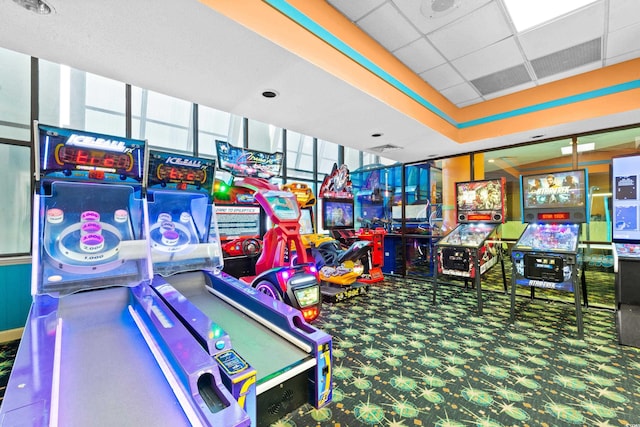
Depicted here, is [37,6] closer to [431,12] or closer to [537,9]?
[431,12]

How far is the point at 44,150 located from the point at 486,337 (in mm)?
4337

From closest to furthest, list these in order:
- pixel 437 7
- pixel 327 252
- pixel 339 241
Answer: pixel 437 7 → pixel 327 252 → pixel 339 241

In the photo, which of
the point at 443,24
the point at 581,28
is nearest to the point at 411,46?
the point at 443,24

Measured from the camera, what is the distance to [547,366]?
2441 millimetres

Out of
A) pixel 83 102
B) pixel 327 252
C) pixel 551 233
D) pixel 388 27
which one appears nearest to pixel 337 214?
pixel 327 252

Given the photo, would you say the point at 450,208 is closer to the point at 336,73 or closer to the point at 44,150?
the point at 336,73

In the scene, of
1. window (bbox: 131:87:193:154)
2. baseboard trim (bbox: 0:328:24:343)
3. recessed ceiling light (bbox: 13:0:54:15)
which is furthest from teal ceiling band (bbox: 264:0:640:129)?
window (bbox: 131:87:193:154)

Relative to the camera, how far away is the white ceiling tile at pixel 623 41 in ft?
8.96

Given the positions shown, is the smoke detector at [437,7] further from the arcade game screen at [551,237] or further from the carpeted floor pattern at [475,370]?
the carpeted floor pattern at [475,370]

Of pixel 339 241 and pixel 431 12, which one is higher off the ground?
pixel 431 12

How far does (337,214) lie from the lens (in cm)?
561

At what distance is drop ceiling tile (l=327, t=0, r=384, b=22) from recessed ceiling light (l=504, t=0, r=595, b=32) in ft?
3.74

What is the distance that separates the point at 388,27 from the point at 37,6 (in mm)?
2710

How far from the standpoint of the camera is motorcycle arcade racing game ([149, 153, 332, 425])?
4.53 feet
